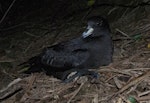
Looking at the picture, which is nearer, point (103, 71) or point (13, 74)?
point (103, 71)

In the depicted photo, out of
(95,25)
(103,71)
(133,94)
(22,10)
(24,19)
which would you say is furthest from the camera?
(22,10)

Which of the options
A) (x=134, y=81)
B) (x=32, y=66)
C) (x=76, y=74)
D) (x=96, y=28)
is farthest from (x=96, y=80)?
(x=32, y=66)

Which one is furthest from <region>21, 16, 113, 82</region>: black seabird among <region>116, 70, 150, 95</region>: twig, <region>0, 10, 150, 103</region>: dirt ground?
<region>116, 70, 150, 95</region>: twig

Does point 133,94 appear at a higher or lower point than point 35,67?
lower

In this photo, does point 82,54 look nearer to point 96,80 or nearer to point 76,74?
point 76,74

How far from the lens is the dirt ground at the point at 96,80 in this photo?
14.0ft

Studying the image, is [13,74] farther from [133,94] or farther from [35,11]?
[35,11]

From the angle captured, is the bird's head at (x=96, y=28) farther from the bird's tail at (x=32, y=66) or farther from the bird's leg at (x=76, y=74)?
the bird's tail at (x=32, y=66)

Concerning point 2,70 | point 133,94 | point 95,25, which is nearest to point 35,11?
point 2,70

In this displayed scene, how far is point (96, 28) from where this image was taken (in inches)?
209

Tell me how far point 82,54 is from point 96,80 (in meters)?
0.55

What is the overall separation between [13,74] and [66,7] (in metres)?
2.56

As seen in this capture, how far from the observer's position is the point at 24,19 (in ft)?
26.1

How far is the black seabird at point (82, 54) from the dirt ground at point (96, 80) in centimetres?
13
